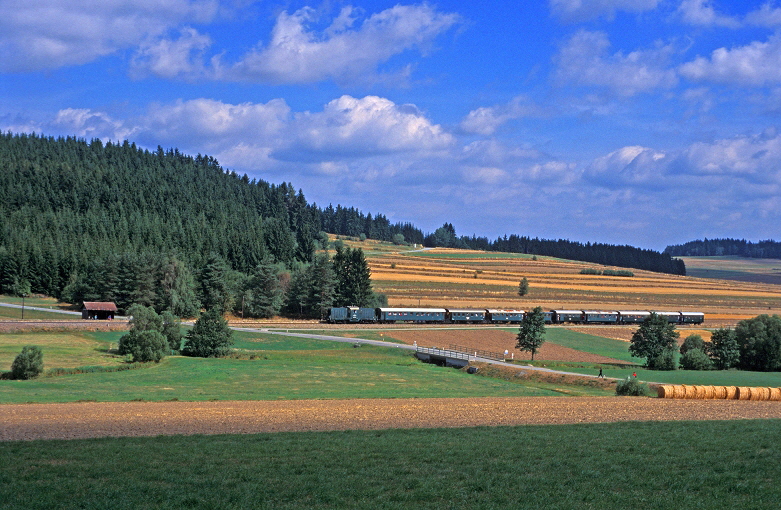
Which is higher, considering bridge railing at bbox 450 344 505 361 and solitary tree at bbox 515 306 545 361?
solitary tree at bbox 515 306 545 361

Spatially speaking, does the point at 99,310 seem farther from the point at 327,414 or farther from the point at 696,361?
the point at 327,414

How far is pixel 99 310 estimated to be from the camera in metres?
92.2

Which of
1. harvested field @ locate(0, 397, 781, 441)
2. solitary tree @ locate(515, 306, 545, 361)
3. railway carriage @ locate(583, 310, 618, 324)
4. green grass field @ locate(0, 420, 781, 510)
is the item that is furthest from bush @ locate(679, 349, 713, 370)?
green grass field @ locate(0, 420, 781, 510)

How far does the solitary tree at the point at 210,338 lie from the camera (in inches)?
2491

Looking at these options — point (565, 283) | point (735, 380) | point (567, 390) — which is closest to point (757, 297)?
point (565, 283)

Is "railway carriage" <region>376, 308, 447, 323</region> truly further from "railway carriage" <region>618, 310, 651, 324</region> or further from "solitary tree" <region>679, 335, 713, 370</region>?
"solitary tree" <region>679, 335, 713, 370</region>

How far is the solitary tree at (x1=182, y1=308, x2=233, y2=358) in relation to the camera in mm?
63281

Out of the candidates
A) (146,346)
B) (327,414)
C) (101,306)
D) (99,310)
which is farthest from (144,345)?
(101,306)

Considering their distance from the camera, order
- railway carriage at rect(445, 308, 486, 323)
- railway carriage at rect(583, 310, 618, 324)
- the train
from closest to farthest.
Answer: the train
railway carriage at rect(445, 308, 486, 323)
railway carriage at rect(583, 310, 618, 324)

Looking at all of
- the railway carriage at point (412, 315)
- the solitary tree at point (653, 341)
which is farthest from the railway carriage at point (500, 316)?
the solitary tree at point (653, 341)

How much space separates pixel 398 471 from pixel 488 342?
2658 inches

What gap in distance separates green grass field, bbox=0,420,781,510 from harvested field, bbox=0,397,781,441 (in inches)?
96.7

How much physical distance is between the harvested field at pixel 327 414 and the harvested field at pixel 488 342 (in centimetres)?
3799

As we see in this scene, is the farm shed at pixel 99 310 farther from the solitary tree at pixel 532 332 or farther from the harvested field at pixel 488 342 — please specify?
the solitary tree at pixel 532 332
